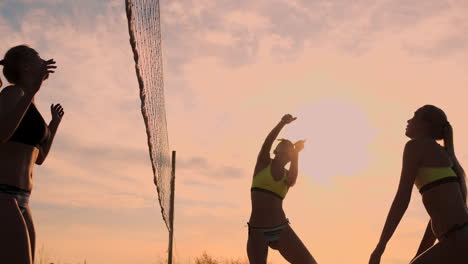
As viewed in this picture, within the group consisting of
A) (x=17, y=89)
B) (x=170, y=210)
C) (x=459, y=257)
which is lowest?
(x=459, y=257)

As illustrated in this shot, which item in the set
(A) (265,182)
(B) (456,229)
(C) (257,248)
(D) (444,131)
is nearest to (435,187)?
(B) (456,229)

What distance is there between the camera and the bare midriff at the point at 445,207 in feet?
14.0

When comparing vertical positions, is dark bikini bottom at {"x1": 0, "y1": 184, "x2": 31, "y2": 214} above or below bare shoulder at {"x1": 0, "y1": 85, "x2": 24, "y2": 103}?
below

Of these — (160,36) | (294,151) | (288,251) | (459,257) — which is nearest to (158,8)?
(160,36)

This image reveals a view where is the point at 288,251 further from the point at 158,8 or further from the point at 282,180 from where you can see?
the point at 158,8

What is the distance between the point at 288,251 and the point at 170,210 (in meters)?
7.82

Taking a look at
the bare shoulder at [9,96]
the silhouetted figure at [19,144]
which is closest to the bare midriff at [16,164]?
the silhouetted figure at [19,144]

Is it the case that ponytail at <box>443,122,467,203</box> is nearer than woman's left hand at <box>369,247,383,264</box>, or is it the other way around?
woman's left hand at <box>369,247,383,264</box>

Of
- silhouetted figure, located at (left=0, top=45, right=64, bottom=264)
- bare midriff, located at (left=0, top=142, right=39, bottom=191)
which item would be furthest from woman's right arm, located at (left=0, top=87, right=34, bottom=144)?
bare midriff, located at (left=0, top=142, right=39, bottom=191)

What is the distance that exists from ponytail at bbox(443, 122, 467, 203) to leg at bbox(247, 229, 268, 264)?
3016mm

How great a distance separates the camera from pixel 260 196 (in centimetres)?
716

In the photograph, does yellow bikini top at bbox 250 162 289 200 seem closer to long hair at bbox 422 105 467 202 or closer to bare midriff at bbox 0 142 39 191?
long hair at bbox 422 105 467 202

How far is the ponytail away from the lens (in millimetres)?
4527

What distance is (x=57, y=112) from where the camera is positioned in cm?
491
